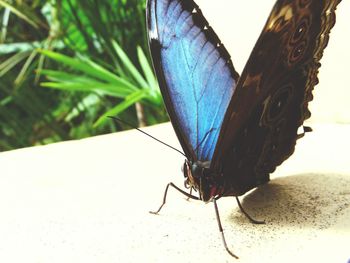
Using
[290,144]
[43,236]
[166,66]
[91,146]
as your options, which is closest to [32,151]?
[91,146]

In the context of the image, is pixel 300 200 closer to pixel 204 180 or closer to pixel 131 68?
pixel 204 180

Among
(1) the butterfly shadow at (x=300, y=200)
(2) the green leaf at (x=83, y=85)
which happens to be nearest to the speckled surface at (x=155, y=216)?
(1) the butterfly shadow at (x=300, y=200)

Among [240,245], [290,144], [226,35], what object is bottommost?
[240,245]

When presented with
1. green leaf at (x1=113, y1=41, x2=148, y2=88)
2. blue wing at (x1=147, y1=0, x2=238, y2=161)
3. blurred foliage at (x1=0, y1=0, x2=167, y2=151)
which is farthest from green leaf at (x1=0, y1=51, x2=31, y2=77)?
blue wing at (x1=147, y1=0, x2=238, y2=161)

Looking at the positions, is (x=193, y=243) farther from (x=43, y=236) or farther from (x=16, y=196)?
(x=16, y=196)

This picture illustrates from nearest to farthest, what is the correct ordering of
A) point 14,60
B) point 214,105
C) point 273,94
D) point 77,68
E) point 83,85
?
point 273,94
point 214,105
point 83,85
point 77,68
point 14,60

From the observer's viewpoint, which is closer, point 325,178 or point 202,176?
point 202,176

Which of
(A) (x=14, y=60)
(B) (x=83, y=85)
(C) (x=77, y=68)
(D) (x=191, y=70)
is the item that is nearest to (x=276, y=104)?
(D) (x=191, y=70)
